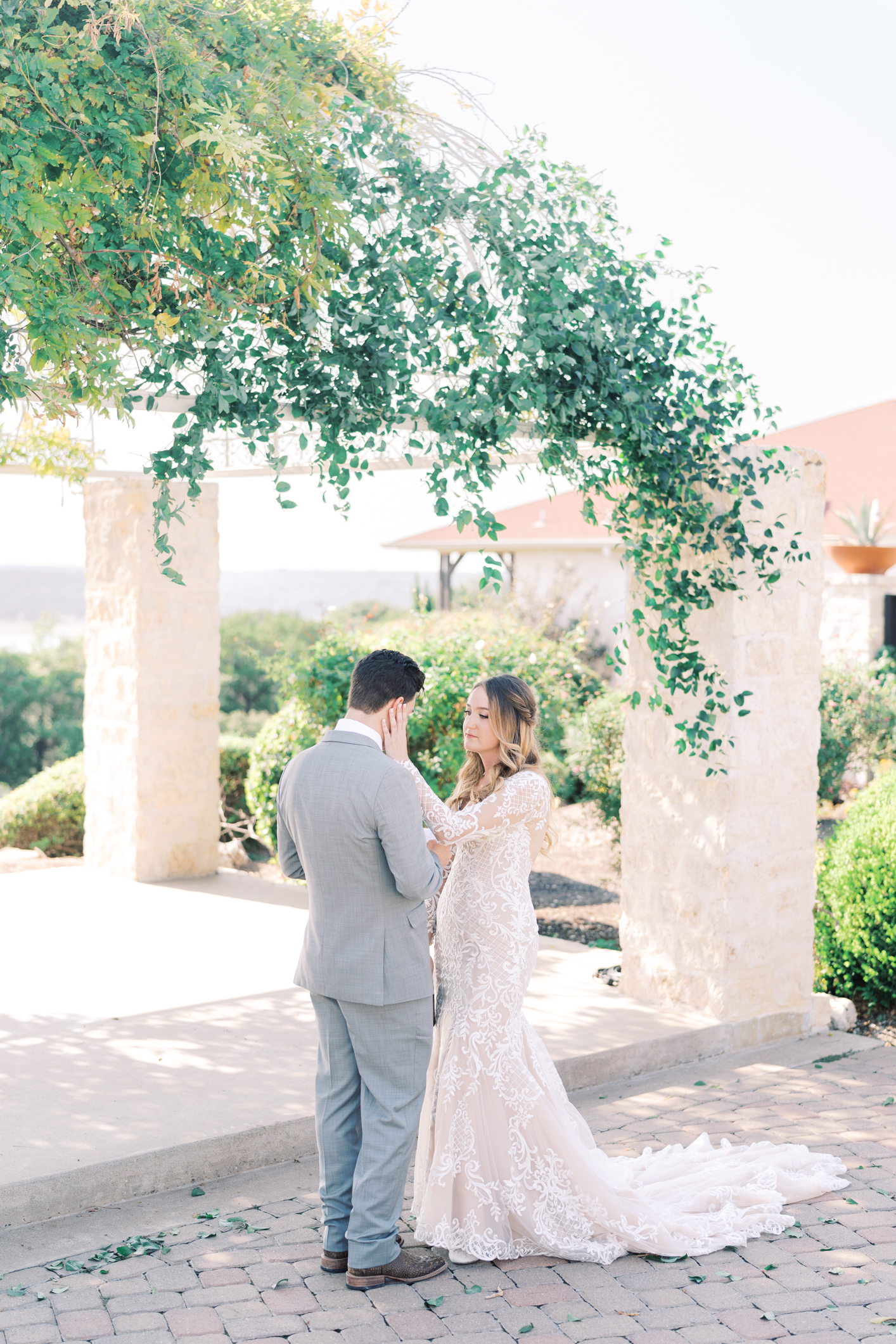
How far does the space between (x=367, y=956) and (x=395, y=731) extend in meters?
0.62

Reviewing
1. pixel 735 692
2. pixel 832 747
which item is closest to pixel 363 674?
pixel 735 692

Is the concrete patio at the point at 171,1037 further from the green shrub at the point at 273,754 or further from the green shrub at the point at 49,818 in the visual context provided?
the green shrub at the point at 49,818

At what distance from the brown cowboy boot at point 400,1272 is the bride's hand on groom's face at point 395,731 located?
143cm

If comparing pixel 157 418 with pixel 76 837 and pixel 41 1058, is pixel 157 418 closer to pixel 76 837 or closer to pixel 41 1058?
pixel 41 1058

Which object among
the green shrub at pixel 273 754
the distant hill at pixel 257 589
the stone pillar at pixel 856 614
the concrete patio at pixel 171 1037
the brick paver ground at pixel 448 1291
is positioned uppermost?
the distant hill at pixel 257 589

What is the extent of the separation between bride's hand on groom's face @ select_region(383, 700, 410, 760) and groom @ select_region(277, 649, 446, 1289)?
0.02 meters

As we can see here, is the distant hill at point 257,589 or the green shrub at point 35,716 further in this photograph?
the distant hill at point 257,589

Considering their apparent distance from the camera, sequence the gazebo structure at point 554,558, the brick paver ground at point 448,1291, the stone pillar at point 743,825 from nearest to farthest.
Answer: the brick paver ground at point 448,1291
the stone pillar at point 743,825
the gazebo structure at point 554,558

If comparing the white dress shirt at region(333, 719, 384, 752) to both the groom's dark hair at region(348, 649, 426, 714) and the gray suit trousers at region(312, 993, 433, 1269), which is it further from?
the gray suit trousers at region(312, 993, 433, 1269)

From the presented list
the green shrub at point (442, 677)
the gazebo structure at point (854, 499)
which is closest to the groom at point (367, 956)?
the gazebo structure at point (854, 499)

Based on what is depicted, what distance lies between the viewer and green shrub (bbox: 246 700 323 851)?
8445mm

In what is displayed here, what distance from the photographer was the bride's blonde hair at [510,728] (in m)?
3.47

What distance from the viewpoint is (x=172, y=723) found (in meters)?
8.10

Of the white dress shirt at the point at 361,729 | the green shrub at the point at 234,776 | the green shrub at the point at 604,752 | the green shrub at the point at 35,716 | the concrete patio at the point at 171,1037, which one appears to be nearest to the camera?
the white dress shirt at the point at 361,729
